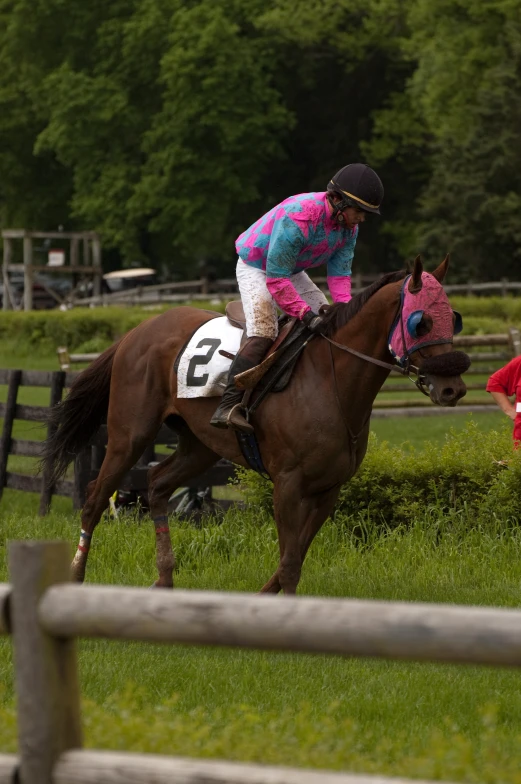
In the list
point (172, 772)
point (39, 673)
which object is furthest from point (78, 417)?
point (172, 772)

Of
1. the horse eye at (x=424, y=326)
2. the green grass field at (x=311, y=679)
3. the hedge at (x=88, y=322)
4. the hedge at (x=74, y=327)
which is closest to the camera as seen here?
the green grass field at (x=311, y=679)

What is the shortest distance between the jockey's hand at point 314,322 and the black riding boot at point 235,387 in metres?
0.29

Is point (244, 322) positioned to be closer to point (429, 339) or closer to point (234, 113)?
point (429, 339)

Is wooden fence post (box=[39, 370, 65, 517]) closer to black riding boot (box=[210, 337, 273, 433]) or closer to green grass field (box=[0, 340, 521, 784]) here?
green grass field (box=[0, 340, 521, 784])

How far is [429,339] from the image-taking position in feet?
24.6

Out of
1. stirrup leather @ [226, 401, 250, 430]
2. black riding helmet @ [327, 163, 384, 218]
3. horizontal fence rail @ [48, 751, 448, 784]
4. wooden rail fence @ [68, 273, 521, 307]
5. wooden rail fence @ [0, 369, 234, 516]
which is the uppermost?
black riding helmet @ [327, 163, 384, 218]

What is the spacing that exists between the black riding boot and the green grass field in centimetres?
119

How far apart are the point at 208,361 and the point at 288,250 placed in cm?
103

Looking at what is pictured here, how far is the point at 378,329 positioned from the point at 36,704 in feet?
14.7

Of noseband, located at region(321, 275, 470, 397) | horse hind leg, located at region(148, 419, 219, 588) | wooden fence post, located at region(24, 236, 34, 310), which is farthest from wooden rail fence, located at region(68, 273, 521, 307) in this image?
noseband, located at region(321, 275, 470, 397)

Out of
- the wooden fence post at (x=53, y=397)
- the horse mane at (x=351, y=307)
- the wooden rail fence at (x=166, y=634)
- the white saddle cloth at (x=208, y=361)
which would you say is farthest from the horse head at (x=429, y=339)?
the wooden fence post at (x=53, y=397)

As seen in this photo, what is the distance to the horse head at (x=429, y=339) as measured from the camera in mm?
7398

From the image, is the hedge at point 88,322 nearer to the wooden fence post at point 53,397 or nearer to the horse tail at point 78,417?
the wooden fence post at point 53,397

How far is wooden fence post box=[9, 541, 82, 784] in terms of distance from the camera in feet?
12.4
